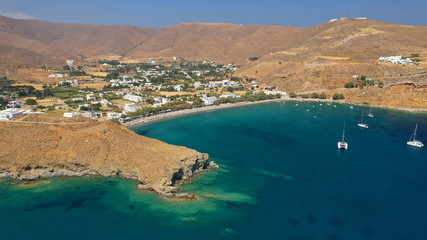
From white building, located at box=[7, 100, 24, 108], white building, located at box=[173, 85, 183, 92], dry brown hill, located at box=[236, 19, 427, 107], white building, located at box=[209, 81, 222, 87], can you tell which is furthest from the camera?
white building, located at box=[209, 81, 222, 87]

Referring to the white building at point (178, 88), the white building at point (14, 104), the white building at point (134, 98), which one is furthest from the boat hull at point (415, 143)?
the white building at point (14, 104)

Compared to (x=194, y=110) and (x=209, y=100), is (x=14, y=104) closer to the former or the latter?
(x=194, y=110)

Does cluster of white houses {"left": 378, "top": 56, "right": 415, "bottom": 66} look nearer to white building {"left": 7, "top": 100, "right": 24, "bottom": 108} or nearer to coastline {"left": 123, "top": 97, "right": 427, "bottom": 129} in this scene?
coastline {"left": 123, "top": 97, "right": 427, "bottom": 129}

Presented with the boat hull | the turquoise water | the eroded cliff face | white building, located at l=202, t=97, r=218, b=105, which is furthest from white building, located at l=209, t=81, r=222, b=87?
the eroded cliff face

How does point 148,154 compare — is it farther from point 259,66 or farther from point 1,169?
point 259,66

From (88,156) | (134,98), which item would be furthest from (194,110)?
(88,156)

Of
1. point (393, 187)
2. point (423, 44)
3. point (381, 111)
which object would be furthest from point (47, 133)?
point (423, 44)
